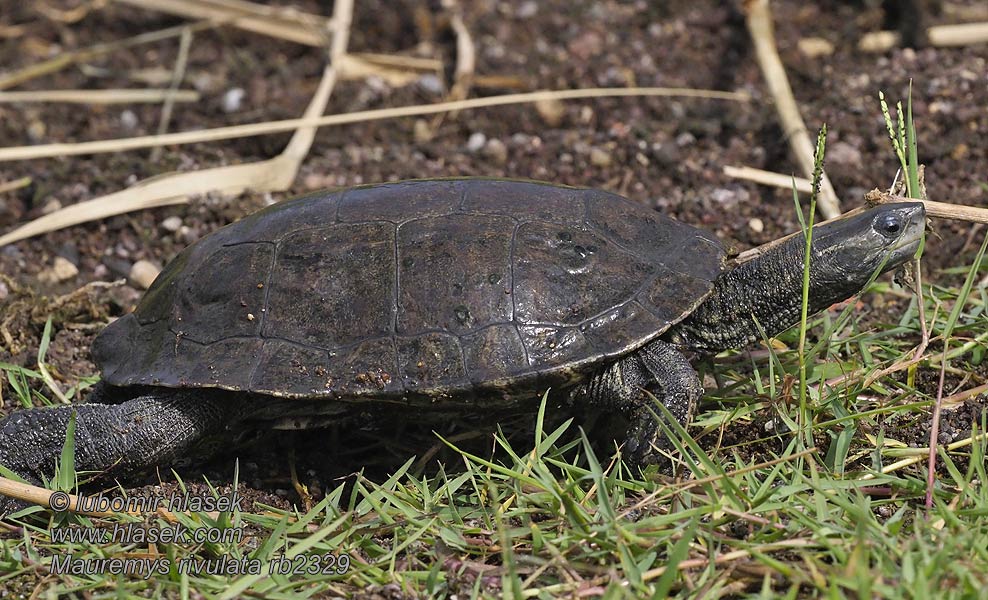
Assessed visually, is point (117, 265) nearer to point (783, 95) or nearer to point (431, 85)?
point (431, 85)

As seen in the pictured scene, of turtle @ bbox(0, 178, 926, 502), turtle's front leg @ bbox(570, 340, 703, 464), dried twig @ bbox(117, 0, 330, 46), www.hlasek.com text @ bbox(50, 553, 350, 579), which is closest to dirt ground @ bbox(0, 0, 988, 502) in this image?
dried twig @ bbox(117, 0, 330, 46)

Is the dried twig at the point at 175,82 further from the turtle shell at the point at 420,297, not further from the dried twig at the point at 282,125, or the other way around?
the turtle shell at the point at 420,297

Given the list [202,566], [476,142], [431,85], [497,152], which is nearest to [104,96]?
[431,85]

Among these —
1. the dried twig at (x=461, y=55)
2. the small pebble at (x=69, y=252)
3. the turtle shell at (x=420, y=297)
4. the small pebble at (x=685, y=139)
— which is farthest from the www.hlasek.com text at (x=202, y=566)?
the dried twig at (x=461, y=55)

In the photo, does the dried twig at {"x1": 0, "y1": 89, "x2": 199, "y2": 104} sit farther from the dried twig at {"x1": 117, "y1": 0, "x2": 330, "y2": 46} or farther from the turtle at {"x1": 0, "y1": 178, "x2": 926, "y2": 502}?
the turtle at {"x1": 0, "y1": 178, "x2": 926, "y2": 502}

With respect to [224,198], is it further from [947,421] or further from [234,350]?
[947,421]

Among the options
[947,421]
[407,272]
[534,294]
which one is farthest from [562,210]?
[947,421]

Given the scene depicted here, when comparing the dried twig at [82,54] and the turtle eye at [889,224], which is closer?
the turtle eye at [889,224]
